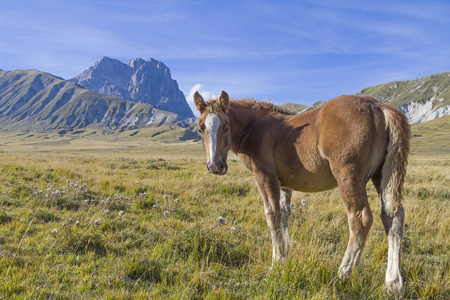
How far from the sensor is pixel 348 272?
365 centimetres

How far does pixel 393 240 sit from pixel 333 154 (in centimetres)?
143

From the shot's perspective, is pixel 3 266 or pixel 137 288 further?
pixel 3 266

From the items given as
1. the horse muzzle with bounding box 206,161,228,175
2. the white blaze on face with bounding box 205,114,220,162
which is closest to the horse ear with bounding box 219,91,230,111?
the white blaze on face with bounding box 205,114,220,162

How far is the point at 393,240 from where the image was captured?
3.61 metres

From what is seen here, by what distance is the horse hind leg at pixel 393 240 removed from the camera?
3.45 metres

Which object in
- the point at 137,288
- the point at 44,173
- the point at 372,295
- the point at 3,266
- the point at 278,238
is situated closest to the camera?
the point at 372,295

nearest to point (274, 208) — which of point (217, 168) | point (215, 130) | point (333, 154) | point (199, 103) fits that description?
point (217, 168)

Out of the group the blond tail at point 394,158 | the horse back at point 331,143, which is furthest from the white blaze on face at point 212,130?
the blond tail at point 394,158

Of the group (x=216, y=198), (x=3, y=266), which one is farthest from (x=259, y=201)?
(x=3, y=266)

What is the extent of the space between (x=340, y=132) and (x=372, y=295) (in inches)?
83.0

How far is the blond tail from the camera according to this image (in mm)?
3523

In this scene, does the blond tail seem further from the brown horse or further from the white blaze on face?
the white blaze on face

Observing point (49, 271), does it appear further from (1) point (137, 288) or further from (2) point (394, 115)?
(2) point (394, 115)

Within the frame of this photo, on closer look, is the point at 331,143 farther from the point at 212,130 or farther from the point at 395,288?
the point at 395,288
